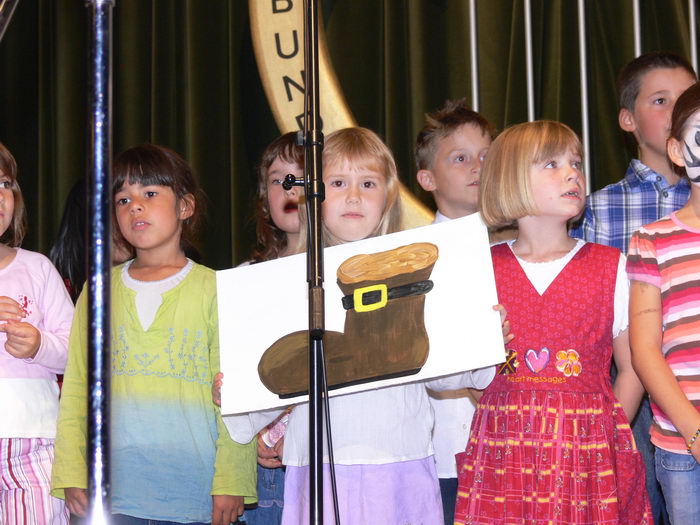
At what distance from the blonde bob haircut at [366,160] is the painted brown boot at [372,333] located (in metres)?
0.30

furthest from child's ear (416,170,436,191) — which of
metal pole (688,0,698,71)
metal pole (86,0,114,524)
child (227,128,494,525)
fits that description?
metal pole (86,0,114,524)

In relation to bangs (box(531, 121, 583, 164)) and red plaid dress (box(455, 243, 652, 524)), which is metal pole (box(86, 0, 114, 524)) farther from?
bangs (box(531, 121, 583, 164))

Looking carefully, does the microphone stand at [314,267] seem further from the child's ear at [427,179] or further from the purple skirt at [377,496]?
the child's ear at [427,179]

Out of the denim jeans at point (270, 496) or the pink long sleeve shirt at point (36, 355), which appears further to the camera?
the denim jeans at point (270, 496)

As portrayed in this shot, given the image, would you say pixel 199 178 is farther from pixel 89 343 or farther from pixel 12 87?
pixel 89 343

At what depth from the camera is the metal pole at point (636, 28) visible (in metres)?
3.37

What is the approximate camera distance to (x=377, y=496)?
6.43ft

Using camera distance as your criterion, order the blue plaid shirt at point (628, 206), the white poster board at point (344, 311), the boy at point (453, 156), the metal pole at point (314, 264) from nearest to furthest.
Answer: the metal pole at point (314, 264) < the white poster board at point (344, 311) < the blue plaid shirt at point (628, 206) < the boy at point (453, 156)

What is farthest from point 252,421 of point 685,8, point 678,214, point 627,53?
point 685,8

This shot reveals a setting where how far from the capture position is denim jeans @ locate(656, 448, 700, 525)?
1951 mm

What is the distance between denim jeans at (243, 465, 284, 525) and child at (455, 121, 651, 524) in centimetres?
74

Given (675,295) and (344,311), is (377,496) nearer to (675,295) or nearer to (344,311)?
(344,311)

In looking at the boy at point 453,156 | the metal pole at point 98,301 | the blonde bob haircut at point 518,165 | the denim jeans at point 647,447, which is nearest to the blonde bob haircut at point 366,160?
the blonde bob haircut at point 518,165

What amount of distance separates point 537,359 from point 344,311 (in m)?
0.46
